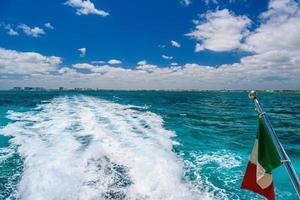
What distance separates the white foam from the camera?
1002 cm

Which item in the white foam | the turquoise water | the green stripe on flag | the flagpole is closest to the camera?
the flagpole

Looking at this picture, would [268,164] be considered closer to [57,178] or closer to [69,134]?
[57,178]

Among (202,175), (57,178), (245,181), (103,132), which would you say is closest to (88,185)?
(57,178)

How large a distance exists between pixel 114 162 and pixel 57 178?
3183mm

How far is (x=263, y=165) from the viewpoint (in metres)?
4.99

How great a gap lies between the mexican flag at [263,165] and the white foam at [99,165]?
525 centimetres

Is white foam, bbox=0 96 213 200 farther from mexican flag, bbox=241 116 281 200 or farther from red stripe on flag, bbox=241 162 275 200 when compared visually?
mexican flag, bbox=241 116 281 200

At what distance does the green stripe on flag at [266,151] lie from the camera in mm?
4848

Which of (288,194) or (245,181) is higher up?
(245,181)

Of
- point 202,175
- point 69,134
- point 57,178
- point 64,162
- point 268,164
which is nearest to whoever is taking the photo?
point 268,164

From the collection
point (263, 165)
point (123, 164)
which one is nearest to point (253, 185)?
point (263, 165)

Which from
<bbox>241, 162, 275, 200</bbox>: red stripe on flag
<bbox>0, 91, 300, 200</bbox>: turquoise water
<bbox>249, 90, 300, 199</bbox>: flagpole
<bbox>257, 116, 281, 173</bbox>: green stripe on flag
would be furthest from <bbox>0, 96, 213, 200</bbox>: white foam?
<bbox>249, 90, 300, 199</bbox>: flagpole

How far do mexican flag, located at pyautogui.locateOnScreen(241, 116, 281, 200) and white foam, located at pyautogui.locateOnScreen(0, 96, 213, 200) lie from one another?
17.2ft

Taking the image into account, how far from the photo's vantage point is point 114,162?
13.4 metres
